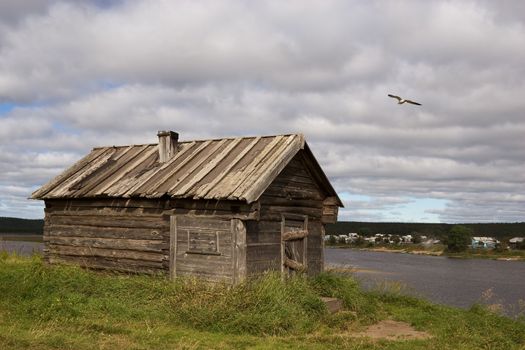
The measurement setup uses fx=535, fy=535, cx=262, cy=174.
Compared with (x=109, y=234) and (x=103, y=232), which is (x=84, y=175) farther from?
(x=109, y=234)

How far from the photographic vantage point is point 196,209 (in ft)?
43.0

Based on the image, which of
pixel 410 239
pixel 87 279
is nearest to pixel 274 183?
pixel 87 279

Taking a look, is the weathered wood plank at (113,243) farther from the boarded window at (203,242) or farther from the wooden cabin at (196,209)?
the boarded window at (203,242)

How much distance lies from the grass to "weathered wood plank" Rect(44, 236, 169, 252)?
32.6 inches

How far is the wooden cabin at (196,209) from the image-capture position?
12.6 meters

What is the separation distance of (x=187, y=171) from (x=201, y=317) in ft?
16.3

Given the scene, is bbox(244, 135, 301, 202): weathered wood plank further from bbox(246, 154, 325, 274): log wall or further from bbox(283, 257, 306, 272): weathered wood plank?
bbox(283, 257, 306, 272): weathered wood plank

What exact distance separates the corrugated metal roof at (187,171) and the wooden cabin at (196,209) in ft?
0.11

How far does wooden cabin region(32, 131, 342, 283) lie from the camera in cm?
1259

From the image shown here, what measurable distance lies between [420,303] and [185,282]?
7.01 m

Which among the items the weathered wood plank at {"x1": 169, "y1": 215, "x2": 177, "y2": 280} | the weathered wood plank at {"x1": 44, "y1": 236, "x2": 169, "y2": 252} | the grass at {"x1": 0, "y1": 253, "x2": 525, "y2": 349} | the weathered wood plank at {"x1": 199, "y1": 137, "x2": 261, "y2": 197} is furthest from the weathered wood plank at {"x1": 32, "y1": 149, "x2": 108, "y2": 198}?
the weathered wood plank at {"x1": 199, "y1": 137, "x2": 261, "y2": 197}

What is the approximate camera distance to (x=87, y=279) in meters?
12.9

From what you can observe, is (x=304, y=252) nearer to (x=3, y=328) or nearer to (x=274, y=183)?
(x=274, y=183)

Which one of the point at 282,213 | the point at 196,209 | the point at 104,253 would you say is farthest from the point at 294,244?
the point at 104,253
